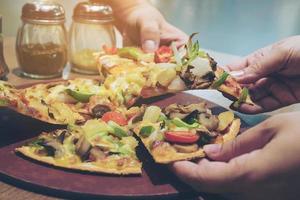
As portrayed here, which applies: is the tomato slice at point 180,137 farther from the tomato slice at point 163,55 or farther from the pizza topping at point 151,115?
the tomato slice at point 163,55

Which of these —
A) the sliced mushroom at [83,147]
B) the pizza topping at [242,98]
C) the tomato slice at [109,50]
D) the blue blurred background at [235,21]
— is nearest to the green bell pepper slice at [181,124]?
the sliced mushroom at [83,147]

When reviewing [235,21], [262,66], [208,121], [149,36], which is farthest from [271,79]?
[235,21]

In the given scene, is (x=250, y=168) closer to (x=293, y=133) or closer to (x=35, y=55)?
(x=293, y=133)

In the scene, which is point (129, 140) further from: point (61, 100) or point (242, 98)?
point (242, 98)

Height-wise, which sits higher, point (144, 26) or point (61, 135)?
point (144, 26)

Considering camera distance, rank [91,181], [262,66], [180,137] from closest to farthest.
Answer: [91,181] < [180,137] < [262,66]

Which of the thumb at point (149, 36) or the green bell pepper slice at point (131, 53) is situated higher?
the thumb at point (149, 36)
